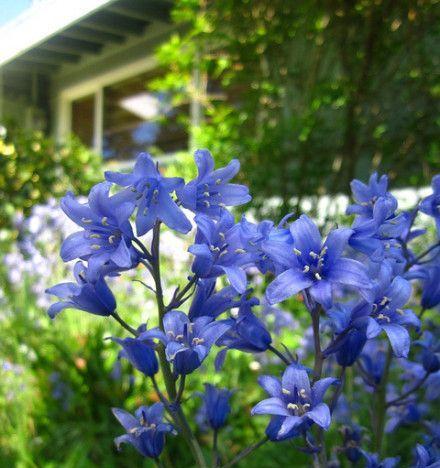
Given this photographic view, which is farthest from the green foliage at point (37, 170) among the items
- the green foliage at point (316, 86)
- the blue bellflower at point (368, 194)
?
the blue bellflower at point (368, 194)

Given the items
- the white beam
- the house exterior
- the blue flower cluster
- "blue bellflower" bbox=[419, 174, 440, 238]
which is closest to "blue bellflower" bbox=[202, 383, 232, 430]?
the blue flower cluster

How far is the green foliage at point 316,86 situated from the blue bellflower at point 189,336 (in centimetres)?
389

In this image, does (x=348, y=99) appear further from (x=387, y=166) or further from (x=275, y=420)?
(x=275, y=420)

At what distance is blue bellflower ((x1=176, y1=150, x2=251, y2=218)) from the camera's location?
99 cm

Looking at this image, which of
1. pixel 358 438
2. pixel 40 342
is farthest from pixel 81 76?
pixel 358 438

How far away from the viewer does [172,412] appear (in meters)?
1.01

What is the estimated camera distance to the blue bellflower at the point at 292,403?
92 cm

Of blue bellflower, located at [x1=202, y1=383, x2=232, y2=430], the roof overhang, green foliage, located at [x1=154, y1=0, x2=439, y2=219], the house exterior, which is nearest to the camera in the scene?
blue bellflower, located at [x1=202, y1=383, x2=232, y2=430]

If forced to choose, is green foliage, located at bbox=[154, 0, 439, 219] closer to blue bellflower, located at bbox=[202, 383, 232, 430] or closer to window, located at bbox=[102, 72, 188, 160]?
blue bellflower, located at bbox=[202, 383, 232, 430]

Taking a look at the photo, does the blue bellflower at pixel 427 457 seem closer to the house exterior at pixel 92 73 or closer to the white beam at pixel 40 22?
the house exterior at pixel 92 73

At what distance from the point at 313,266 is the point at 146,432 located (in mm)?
390

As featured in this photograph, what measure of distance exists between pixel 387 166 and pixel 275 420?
15.2 ft

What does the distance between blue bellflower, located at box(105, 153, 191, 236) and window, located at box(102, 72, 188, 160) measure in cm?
825

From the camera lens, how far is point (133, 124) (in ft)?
34.0
